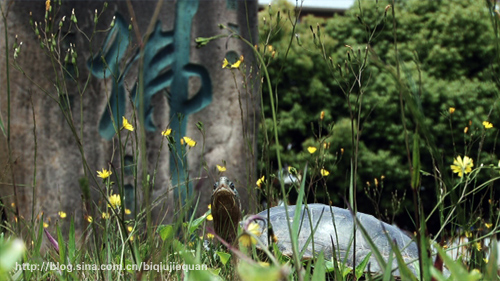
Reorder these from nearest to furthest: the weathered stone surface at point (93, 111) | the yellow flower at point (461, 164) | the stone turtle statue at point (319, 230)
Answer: the yellow flower at point (461, 164) < the stone turtle statue at point (319, 230) < the weathered stone surface at point (93, 111)

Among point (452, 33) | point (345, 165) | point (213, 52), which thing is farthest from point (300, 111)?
point (213, 52)

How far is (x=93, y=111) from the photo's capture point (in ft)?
16.9

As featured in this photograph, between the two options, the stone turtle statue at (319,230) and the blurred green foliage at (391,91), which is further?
the blurred green foliage at (391,91)

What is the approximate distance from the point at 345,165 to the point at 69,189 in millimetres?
8224

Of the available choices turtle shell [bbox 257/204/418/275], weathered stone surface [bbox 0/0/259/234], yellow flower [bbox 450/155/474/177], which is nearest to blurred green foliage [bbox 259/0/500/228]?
weathered stone surface [bbox 0/0/259/234]

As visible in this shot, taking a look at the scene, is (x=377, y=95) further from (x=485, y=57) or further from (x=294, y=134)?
(x=485, y=57)

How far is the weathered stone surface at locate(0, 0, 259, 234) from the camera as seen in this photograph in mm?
4953

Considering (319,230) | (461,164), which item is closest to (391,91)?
(319,230)

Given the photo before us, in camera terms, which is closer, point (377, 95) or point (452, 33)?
point (377, 95)

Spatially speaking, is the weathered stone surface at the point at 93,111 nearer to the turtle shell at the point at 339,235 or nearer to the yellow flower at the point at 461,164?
the turtle shell at the point at 339,235

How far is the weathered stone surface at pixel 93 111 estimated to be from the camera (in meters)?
4.95

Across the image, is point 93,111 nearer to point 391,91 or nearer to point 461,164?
point 461,164

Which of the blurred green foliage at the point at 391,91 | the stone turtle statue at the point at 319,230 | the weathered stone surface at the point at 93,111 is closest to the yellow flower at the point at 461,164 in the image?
the stone turtle statue at the point at 319,230

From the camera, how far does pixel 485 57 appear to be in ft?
44.0
